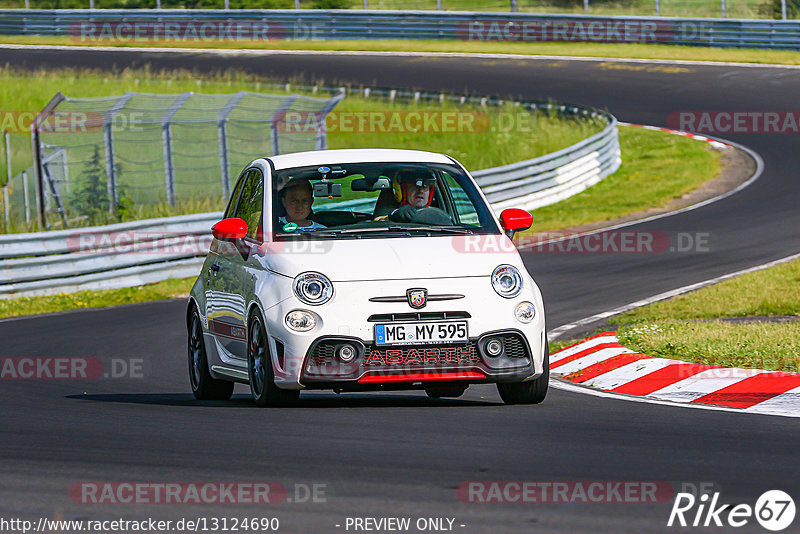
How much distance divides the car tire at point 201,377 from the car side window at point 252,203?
0.87m

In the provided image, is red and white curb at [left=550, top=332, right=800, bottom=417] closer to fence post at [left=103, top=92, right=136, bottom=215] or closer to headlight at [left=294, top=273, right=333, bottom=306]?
headlight at [left=294, top=273, right=333, bottom=306]

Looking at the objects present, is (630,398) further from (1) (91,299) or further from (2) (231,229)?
Answer: (1) (91,299)

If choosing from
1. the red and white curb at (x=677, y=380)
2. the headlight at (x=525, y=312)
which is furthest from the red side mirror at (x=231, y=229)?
the red and white curb at (x=677, y=380)

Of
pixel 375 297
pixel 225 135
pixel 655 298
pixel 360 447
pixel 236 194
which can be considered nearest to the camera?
pixel 360 447

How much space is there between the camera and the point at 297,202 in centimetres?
906

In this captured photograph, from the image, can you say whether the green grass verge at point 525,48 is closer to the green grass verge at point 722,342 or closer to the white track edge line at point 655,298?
the white track edge line at point 655,298

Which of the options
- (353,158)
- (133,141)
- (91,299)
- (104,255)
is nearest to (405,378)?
(353,158)

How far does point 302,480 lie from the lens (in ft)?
19.7

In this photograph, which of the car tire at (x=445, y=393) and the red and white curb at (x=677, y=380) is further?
the car tire at (x=445, y=393)

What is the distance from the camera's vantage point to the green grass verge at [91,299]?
1753cm

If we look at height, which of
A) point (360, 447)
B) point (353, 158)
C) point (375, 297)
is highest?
point (353, 158)

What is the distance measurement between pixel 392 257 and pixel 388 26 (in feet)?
141

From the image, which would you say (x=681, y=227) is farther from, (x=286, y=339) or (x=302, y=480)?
(x=302, y=480)

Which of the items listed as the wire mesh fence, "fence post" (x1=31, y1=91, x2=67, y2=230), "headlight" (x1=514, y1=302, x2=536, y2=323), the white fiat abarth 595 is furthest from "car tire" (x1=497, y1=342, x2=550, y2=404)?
the wire mesh fence
